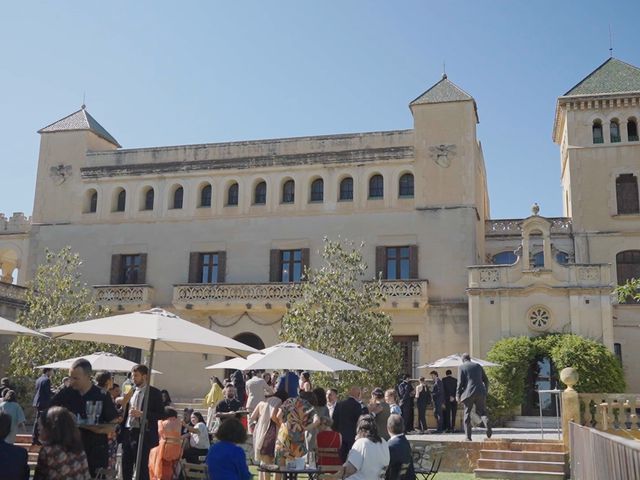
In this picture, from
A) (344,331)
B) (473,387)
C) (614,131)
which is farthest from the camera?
(614,131)

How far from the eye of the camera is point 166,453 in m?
9.37

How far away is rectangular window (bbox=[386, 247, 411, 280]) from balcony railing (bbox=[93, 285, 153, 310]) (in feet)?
33.9

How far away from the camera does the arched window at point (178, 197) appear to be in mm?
32406

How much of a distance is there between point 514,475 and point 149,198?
2294 centimetres

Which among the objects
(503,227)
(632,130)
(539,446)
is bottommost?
(539,446)

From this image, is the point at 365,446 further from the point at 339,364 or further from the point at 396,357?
the point at 396,357

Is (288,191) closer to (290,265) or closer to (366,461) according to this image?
(290,265)

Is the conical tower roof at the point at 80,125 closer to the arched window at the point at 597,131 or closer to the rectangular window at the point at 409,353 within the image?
the rectangular window at the point at 409,353

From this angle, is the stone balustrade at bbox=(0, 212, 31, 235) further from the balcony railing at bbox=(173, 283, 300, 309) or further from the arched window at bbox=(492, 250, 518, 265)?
the arched window at bbox=(492, 250, 518, 265)

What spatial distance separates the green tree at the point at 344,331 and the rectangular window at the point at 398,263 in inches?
233

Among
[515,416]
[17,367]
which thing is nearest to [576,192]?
[515,416]

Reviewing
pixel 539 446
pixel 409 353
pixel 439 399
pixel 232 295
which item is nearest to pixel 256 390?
pixel 539 446

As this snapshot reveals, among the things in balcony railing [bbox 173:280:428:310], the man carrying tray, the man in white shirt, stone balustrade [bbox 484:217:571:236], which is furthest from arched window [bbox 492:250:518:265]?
the man carrying tray

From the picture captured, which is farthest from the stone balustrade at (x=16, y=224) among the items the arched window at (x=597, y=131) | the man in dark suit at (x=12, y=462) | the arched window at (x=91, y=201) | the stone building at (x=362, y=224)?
the man in dark suit at (x=12, y=462)
